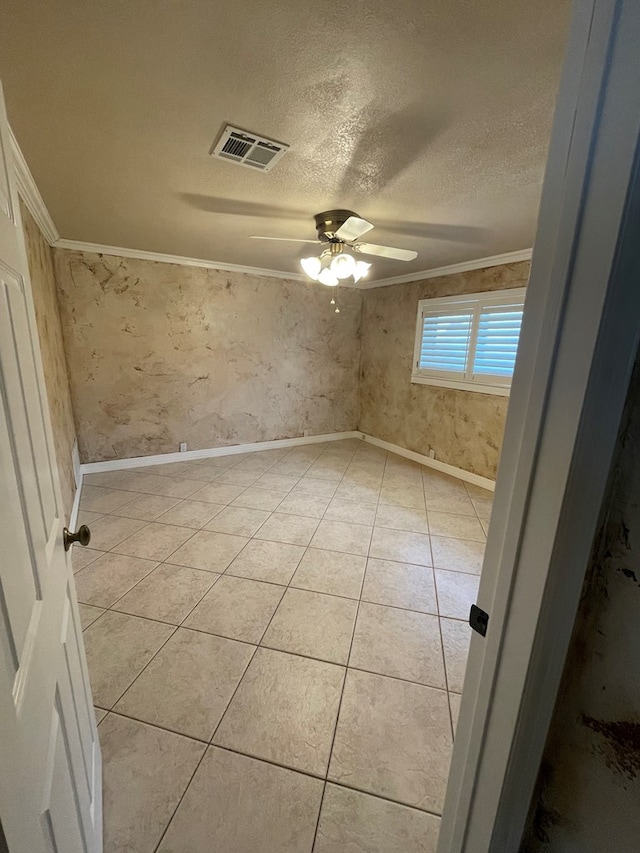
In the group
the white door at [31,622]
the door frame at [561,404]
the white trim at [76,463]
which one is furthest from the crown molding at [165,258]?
the door frame at [561,404]

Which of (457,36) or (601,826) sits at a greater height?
(457,36)

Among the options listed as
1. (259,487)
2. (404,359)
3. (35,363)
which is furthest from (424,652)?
(404,359)

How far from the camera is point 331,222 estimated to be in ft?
7.41

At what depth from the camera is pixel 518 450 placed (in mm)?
540

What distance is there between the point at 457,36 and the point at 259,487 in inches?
130

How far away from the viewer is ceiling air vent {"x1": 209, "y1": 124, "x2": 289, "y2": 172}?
4.78 ft

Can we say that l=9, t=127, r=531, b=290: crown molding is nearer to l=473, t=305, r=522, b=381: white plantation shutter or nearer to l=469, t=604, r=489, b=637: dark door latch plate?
l=473, t=305, r=522, b=381: white plantation shutter

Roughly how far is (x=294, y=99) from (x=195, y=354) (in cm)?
315

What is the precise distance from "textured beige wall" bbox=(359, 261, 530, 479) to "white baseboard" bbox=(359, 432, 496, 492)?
2.6 inches

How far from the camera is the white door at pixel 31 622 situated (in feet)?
1.55

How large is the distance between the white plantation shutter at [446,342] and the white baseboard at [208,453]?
1.74 meters

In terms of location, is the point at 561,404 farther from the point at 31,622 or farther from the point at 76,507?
the point at 76,507

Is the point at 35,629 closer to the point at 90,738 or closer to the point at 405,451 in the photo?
the point at 90,738

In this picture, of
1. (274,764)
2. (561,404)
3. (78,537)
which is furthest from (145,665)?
(561,404)
